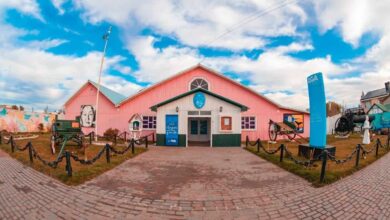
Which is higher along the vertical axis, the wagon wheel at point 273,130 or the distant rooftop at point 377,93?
the distant rooftop at point 377,93

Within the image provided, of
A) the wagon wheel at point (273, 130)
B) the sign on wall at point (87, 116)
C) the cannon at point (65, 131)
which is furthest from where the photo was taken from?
the sign on wall at point (87, 116)

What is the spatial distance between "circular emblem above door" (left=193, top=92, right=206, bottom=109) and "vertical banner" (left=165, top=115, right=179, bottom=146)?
1802 mm

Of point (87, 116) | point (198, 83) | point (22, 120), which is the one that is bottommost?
point (22, 120)

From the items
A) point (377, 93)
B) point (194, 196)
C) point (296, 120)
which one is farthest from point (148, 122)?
point (377, 93)

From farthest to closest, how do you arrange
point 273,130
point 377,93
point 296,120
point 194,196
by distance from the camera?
1. point 377,93
2. point 296,120
3. point 273,130
4. point 194,196

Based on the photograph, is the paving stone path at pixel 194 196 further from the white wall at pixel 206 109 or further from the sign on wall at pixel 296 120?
the sign on wall at pixel 296 120

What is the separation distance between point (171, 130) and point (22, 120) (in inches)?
871

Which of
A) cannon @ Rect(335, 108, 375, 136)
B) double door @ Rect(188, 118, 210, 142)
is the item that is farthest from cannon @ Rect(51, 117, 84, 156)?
cannon @ Rect(335, 108, 375, 136)

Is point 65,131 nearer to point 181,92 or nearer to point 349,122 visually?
point 181,92

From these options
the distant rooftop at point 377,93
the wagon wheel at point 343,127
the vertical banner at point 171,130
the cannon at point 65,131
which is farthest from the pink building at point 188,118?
the distant rooftop at point 377,93

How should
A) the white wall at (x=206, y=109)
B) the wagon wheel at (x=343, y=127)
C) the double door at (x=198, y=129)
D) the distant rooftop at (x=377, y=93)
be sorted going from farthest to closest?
the distant rooftop at (x=377, y=93), the wagon wheel at (x=343, y=127), the double door at (x=198, y=129), the white wall at (x=206, y=109)

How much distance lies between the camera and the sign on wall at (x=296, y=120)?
63.1 feet

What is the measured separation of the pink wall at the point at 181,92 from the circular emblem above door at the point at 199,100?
4.44 meters

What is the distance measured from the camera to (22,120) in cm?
2505
